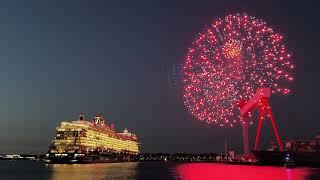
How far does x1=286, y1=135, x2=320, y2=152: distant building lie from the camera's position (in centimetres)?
10806

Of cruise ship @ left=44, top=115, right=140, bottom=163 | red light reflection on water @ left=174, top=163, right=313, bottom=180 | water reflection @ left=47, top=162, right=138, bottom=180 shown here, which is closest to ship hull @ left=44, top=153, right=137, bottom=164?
cruise ship @ left=44, top=115, right=140, bottom=163

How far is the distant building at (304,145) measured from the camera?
10806cm

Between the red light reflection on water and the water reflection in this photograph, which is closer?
the red light reflection on water

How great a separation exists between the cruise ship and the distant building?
200 feet

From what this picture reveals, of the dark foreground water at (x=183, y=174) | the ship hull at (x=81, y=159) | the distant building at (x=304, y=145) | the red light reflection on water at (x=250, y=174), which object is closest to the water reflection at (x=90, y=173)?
the dark foreground water at (x=183, y=174)

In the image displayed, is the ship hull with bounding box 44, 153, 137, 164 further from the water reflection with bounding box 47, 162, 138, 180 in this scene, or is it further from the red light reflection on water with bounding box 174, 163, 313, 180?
the red light reflection on water with bounding box 174, 163, 313, 180

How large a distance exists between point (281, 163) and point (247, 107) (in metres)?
18.5

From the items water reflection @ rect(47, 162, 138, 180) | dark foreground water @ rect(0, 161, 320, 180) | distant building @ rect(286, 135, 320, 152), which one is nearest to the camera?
dark foreground water @ rect(0, 161, 320, 180)

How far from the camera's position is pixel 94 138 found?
149625 millimetres

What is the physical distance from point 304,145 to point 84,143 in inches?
2659

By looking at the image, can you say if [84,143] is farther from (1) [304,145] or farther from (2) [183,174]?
(2) [183,174]

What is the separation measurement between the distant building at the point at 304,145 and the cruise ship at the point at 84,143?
60929mm

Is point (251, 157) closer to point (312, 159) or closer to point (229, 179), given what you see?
point (312, 159)

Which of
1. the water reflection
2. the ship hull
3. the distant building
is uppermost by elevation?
the distant building
